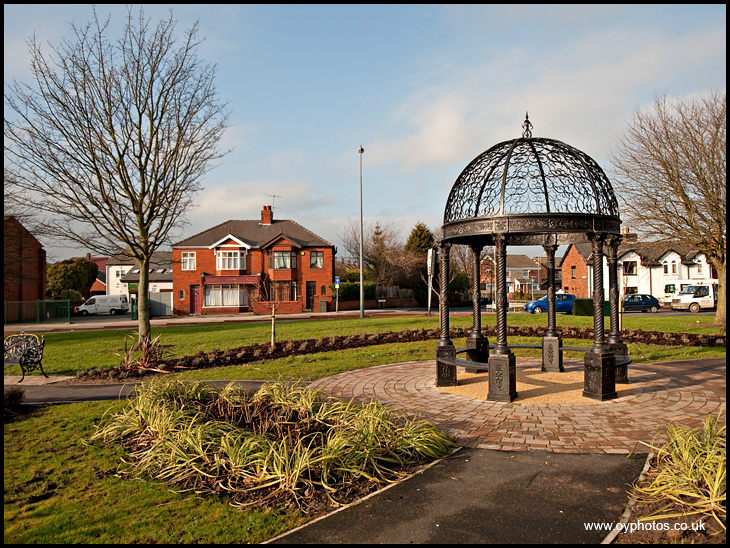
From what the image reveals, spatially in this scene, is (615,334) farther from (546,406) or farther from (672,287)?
(672,287)

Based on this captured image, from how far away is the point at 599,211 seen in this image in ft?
27.3

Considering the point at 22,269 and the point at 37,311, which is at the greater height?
the point at 22,269

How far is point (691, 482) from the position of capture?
4.09 meters

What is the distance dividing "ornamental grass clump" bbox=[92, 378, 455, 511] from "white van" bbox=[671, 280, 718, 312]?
41975 mm

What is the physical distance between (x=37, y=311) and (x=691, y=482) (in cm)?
4423

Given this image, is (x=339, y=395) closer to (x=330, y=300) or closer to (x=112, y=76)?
(x=112, y=76)

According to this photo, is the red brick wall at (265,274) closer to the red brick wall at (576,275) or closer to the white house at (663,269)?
the red brick wall at (576,275)

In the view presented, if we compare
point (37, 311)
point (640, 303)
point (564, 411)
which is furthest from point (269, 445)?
point (37, 311)

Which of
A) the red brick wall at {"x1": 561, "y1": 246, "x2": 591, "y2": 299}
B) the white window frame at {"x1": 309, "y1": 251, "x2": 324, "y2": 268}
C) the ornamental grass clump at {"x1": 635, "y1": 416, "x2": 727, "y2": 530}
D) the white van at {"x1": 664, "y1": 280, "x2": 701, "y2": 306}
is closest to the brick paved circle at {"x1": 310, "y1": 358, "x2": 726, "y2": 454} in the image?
the ornamental grass clump at {"x1": 635, "y1": 416, "x2": 727, "y2": 530}

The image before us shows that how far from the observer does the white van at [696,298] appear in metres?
38.7

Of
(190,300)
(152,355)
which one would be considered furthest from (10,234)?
(152,355)

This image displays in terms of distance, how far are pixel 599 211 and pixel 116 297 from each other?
48.7 m

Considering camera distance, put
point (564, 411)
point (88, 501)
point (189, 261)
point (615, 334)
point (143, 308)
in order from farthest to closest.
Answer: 1. point (189, 261)
2. point (143, 308)
3. point (615, 334)
4. point (564, 411)
5. point (88, 501)

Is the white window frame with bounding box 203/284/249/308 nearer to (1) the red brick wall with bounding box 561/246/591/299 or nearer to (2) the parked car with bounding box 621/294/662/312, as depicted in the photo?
(2) the parked car with bounding box 621/294/662/312
